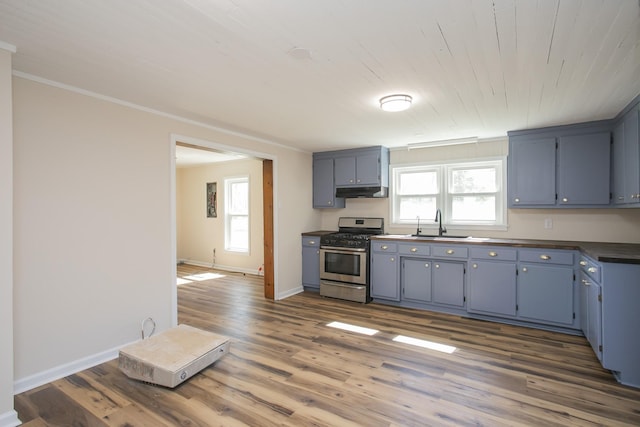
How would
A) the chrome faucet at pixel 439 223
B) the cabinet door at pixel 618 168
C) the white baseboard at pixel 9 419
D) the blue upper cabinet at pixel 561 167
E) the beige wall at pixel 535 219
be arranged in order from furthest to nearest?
the chrome faucet at pixel 439 223, the beige wall at pixel 535 219, the blue upper cabinet at pixel 561 167, the cabinet door at pixel 618 168, the white baseboard at pixel 9 419

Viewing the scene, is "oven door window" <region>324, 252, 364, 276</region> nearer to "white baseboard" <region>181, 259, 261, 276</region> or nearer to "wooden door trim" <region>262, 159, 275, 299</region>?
"wooden door trim" <region>262, 159, 275, 299</region>

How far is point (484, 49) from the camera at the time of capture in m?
1.99

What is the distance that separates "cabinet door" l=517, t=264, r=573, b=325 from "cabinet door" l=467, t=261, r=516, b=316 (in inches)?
3.3

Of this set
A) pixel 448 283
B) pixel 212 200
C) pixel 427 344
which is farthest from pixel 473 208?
pixel 212 200

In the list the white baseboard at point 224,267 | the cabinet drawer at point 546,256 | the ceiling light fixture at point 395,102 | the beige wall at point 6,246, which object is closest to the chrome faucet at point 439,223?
the cabinet drawer at point 546,256

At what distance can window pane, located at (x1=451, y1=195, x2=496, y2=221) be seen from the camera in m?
4.46

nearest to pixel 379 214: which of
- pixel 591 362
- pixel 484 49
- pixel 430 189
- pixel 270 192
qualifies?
pixel 430 189

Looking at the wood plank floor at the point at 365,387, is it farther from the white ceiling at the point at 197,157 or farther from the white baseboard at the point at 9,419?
the white ceiling at the point at 197,157

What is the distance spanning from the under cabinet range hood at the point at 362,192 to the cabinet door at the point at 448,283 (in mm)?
1350

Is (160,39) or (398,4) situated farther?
(160,39)

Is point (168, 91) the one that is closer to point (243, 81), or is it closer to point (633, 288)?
point (243, 81)

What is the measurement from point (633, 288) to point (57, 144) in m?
4.56

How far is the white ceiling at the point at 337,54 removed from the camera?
1.61 m

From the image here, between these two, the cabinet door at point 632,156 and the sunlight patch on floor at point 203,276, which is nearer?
the cabinet door at point 632,156
